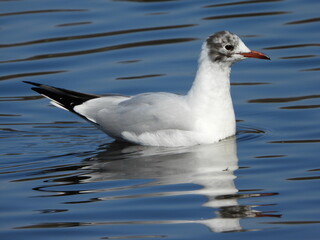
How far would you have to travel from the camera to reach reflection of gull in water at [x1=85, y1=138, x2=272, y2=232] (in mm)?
8391

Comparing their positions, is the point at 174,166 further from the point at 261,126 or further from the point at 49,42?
the point at 49,42

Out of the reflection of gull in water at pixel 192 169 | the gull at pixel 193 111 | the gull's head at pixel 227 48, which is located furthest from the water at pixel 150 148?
the gull's head at pixel 227 48

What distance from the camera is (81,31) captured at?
15.9 metres

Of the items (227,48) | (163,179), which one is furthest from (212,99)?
(163,179)

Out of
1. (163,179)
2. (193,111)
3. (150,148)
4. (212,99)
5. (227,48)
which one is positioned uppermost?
(227,48)

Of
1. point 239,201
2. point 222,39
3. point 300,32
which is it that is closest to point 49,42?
point 300,32

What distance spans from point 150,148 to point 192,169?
4.10 ft

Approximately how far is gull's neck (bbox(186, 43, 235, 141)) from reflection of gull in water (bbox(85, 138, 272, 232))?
201mm

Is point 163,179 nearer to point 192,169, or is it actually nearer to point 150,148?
point 192,169

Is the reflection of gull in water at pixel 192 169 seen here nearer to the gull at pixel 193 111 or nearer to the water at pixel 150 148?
the water at pixel 150 148

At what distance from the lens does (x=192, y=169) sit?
386 inches

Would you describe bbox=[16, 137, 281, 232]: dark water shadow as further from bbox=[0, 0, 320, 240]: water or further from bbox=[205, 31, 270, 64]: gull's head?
bbox=[205, 31, 270, 64]: gull's head

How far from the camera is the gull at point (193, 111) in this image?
1086 cm

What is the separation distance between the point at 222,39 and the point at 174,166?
1.78m
